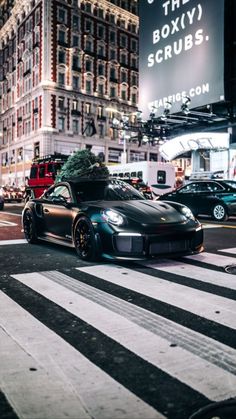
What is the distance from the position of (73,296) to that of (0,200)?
1748cm

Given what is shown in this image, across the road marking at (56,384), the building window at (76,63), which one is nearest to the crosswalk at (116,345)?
the road marking at (56,384)

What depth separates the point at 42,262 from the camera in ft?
19.7

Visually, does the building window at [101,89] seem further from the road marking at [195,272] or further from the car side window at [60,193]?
the road marking at [195,272]

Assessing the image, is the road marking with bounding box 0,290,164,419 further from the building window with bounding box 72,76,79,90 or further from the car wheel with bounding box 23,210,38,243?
the building window with bounding box 72,76,79,90

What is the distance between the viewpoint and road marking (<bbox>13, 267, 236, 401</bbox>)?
220 cm

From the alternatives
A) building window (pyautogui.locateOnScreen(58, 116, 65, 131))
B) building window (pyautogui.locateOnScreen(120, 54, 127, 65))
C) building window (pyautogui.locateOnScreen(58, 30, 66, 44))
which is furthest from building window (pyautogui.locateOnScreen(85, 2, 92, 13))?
building window (pyautogui.locateOnScreen(58, 116, 65, 131))

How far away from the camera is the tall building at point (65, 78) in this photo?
53688 millimetres

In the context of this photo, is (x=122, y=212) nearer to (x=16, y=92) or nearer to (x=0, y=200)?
(x=0, y=200)

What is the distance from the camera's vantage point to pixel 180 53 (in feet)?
85.6

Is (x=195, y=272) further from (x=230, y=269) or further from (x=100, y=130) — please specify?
(x=100, y=130)

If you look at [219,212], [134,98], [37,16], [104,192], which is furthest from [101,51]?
[104,192]

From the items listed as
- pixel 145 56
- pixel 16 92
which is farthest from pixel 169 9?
pixel 16 92

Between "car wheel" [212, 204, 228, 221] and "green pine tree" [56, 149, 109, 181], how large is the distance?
8.82 meters

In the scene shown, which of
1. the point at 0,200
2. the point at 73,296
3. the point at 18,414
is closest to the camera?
the point at 18,414
